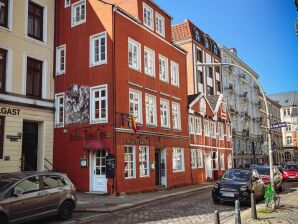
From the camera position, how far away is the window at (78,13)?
2253 cm

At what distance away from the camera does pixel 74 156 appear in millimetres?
21047

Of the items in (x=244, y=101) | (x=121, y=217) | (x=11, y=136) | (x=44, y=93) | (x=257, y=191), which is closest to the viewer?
(x=121, y=217)

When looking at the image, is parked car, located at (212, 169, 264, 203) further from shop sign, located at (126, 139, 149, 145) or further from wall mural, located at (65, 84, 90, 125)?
wall mural, located at (65, 84, 90, 125)

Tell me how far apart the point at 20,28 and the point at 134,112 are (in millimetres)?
8496

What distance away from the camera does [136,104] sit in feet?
73.5

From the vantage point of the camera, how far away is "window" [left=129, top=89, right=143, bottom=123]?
2184 centimetres

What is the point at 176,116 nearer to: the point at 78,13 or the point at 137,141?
the point at 137,141

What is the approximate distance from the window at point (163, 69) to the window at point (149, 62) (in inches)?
45.6

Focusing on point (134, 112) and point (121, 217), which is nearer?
point (121, 217)

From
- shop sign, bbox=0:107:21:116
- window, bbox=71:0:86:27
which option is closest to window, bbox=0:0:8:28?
window, bbox=71:0:86:27

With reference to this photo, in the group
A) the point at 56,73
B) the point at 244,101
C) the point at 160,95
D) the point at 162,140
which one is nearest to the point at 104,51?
the point at 56,73

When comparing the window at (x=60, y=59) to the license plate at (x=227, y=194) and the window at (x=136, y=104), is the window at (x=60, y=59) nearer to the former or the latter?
the window at (x=136, y=104)

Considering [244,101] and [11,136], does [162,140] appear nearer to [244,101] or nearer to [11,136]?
[11,136]

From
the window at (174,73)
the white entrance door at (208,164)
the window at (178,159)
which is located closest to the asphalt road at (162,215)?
the window at (178,159)
